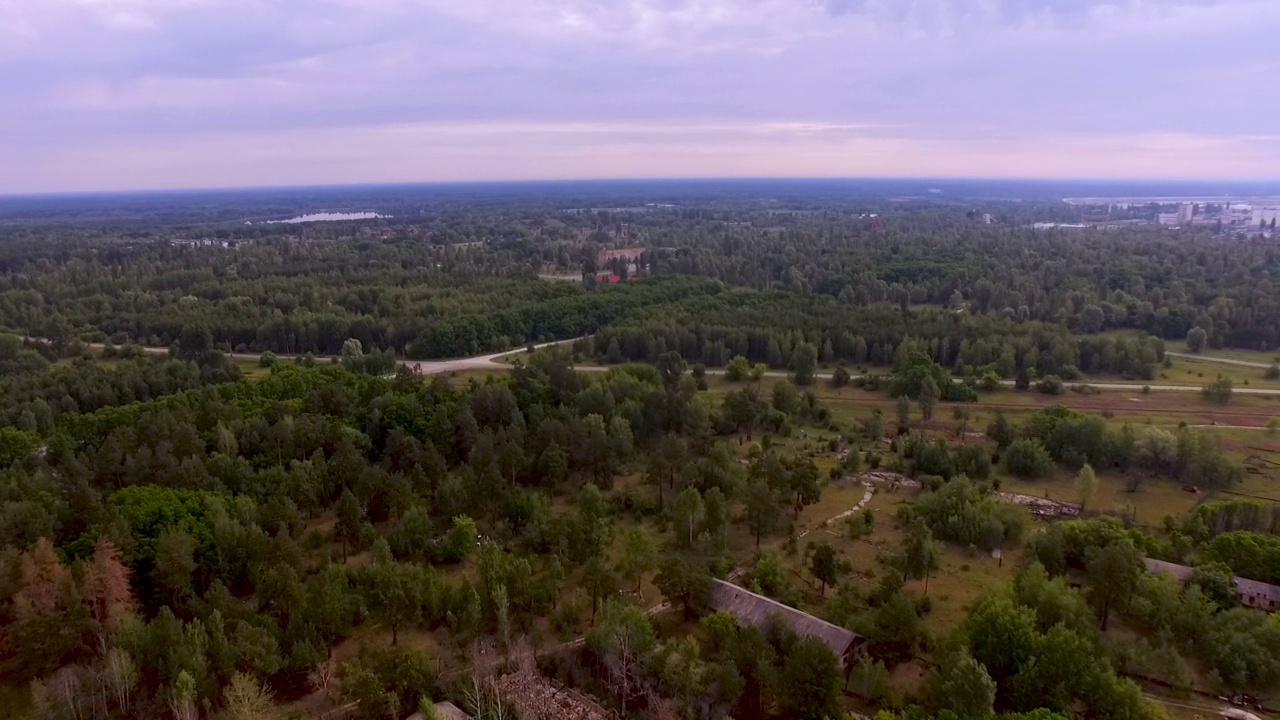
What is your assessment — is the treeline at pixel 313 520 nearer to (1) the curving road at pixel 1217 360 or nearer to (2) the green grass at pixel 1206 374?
(2) the green grass at pixel 1206 374

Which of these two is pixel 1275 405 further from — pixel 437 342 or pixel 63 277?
pixel 63 277

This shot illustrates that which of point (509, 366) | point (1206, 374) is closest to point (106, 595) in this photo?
point (509, 366)

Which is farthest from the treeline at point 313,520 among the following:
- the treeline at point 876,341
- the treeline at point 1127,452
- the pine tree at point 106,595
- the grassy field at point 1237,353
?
the grassy field at point 1237,353

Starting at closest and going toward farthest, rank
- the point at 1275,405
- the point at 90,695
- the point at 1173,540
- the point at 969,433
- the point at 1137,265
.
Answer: the point at 90,695 < the point at 1173,540 < the point at 969,433 < the point at 1275,405 < the point at 1137,265

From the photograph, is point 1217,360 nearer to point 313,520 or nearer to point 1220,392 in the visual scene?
point 1220,392

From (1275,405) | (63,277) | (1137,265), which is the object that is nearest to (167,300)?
(63,277)

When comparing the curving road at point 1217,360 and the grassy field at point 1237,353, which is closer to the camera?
the curving road at point 1217,360

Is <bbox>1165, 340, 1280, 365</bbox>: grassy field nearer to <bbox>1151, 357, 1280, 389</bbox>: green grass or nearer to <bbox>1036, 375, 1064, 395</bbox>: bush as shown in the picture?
<bbox>1151, 357, 1280, 389</bbox>: green grass

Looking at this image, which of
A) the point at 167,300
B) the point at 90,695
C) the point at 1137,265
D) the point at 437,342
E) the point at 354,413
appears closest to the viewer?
the point at 90,695
